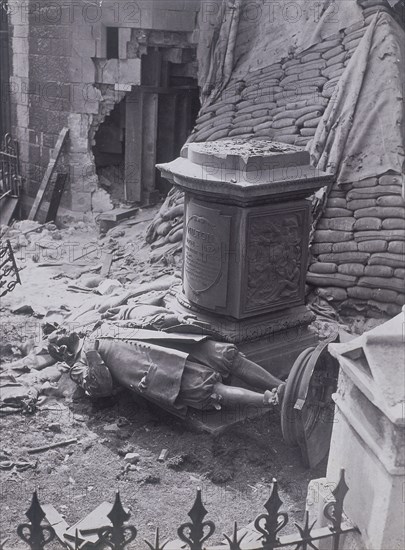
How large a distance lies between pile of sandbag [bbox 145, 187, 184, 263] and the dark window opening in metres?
2.75

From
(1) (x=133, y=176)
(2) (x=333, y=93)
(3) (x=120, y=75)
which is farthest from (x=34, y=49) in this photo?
(2) (x=333, y=93)

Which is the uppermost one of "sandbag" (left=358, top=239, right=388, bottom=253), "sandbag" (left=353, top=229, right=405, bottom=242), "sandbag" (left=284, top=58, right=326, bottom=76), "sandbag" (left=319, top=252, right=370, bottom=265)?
"sandbag" (left=284, top=58, right=326, bottom=76)

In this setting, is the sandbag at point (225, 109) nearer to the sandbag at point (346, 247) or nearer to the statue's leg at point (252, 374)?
the sandbag at point (346, 247)

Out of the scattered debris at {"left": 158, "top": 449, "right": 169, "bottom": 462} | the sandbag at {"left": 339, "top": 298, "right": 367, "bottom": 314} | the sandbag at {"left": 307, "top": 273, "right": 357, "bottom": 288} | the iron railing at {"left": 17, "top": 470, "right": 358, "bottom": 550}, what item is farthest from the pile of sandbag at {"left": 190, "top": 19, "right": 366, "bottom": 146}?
the iron railing at {"left": 17, "top": 470, "right": 358, "bottom": 550}

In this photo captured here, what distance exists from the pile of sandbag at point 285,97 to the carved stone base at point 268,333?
293cm

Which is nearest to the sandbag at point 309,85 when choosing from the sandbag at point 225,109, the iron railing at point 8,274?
the sandbag at point 225,109

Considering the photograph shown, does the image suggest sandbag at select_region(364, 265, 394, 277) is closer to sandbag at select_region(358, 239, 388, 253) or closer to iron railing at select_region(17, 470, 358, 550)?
sandbag at select_region(358, 239, 388, 253)

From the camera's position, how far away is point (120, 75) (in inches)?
437

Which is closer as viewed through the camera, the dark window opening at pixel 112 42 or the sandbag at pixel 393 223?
the sandbag at pixel 393 223

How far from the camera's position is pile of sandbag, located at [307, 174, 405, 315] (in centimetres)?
699

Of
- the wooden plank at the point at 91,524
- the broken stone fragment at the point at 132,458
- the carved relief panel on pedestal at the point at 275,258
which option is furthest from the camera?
the carved relief panel on pedestal at the point at 275,258

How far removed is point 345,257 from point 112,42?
234 inches

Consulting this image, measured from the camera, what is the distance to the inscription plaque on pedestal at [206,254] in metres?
5.62

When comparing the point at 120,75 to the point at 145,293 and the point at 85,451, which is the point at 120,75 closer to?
the point at 145,293
